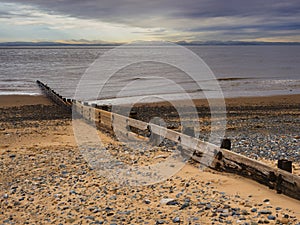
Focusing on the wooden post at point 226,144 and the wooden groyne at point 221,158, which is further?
the wooden post at point 226,144

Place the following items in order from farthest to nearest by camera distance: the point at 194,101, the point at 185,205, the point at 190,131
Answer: the point at 194,101
the point at 190,131
the point at 185,205

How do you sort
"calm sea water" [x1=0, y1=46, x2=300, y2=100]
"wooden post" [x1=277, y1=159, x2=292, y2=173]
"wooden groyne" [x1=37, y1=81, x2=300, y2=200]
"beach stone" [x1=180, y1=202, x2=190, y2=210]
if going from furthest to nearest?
"calm sea water" [x1=0, y1=46, x2=300, y2=100] → "wooden post" [x1=277, y1=159, x2=292, y2=173] → "wooden groyne" [x1=37, y1=81, x2=300, y2=200] → "beach stone" [x1=180, y1=202, x2=190, y2=210]

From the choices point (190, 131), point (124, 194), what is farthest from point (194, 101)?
point (124, 194)

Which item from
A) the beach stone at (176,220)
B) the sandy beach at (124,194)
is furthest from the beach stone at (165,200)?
the beach stone at (176,220)

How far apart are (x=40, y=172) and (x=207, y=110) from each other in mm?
12976

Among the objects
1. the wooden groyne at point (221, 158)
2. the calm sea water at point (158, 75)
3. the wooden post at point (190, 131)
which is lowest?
the calm sea water at point (158, 75)

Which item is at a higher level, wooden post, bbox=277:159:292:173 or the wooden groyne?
wooden post, bbox=277:159:292:173

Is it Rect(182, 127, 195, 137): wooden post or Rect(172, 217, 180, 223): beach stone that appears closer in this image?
Rect(172, 217, 180, 223): beach stone

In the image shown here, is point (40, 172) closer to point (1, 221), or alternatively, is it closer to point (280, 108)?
point (1, 221)

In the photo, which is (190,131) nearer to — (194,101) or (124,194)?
(124,194)

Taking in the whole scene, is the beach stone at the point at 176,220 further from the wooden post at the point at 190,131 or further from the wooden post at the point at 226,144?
the wooden post at the point at 190,131

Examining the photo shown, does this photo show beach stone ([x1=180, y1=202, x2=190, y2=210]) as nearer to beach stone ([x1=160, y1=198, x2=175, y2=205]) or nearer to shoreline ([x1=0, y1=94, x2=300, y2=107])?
beach stone ([x1=160, y1=198, x2=175, y2=205])

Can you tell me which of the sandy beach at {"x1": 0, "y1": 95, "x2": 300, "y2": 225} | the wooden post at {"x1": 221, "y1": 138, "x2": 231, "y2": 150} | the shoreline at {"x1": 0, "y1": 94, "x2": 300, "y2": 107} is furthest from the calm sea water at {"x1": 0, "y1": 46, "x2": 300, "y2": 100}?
the wooden post at {"x1": 221, "y1": 138, "x2": 231, "y2": 150}

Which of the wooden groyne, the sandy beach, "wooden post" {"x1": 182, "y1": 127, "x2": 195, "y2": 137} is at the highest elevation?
"wooden post" {"x1": 182, "y1": 127, "x2": 195, "y2": 137}
